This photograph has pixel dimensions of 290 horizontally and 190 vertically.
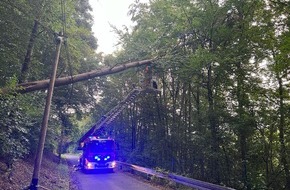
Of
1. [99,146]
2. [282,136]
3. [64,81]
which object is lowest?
[99,146]

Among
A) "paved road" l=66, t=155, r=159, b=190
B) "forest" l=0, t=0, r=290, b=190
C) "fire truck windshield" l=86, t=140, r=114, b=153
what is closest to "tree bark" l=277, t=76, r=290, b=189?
"forest" l=0, t=0, r=290, b=190

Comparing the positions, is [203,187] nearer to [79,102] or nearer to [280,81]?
[280,81]

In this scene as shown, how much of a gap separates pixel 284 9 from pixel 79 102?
17.6 m

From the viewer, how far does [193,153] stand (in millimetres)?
12797

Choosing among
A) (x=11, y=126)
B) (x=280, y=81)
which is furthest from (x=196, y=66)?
(x=11, y=126)

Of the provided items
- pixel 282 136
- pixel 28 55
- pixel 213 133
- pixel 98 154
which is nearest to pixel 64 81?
pixel 28 55

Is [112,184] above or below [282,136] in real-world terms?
below

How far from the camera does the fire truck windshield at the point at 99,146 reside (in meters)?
17.0

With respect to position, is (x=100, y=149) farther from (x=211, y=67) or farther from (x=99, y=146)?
(x=211, y=67)

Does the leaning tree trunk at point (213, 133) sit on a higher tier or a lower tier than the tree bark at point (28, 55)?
lower

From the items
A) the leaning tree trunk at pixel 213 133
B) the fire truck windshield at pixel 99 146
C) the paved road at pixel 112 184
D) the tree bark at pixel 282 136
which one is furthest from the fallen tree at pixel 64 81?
the fire truck windshield at pixel 99 146

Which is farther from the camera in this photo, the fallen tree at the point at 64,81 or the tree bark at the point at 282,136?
the tree bark at the point at 282,136

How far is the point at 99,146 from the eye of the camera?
1719 cm

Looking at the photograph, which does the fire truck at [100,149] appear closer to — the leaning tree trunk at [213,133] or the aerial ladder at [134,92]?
the aerial ladder at [134,92]
